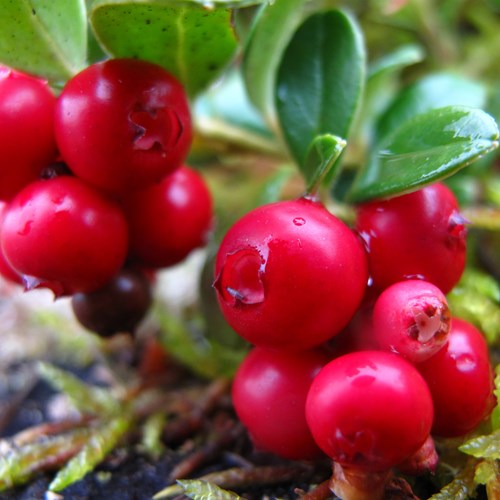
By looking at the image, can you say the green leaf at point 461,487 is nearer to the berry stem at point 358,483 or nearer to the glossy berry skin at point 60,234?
the berry stem at point 358,483

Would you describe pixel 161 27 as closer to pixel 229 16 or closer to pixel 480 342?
pixel 229 16

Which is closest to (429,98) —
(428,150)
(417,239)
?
(428,150)

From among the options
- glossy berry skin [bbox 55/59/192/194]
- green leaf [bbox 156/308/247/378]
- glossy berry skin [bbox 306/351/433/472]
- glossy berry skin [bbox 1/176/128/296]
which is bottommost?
green leaf [bbox 156/308/247/378]

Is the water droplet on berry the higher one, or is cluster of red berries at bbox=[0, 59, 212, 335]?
cluster of red berries at bbox=[0, 59, 212, 335]

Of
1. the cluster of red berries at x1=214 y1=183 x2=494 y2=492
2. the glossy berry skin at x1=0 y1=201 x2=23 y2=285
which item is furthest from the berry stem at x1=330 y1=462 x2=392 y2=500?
the glossy berry skin at x1=0 y1=201 x2=23 y2=285

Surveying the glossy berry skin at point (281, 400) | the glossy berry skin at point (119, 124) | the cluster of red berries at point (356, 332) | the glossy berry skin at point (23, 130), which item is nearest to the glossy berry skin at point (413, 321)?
the cluster of red berries at point (356, 332)

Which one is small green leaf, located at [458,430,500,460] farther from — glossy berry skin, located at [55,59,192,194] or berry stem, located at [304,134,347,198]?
glossy berry skin, located at [55,59,192,194]

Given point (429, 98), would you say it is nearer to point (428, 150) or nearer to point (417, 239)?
point (428, 150)

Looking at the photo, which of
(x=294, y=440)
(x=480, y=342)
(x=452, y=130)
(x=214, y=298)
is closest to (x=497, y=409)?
(x=480, y=342)
